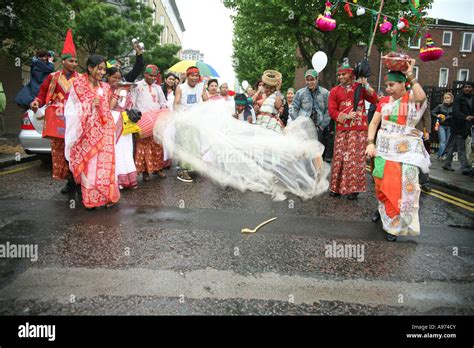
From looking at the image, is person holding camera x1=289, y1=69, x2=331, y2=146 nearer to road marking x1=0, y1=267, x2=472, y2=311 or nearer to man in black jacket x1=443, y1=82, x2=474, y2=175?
man in black jacket x1=443, y1=82, x2=474, y2=175

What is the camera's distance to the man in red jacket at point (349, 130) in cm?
645

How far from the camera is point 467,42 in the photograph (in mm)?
36875

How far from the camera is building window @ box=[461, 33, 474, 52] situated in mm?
36594

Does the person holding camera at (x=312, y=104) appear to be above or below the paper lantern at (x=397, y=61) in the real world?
below

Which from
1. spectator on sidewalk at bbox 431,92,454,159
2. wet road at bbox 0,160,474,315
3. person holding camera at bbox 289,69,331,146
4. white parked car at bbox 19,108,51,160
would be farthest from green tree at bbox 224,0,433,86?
wet road at bbox 0,160,474,315

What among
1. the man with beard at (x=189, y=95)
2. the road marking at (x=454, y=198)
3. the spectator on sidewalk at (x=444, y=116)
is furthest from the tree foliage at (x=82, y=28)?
the spectator on sidewalk at (x=444, y=116)

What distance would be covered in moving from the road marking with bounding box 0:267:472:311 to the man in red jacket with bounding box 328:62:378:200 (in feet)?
10.9

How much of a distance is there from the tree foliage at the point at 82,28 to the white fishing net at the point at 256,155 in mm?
8296

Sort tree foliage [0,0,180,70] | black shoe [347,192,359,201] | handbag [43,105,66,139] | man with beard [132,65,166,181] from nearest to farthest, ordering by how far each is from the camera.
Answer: handbag [43,105,66,139], black shoe [347,192,359,201], man with beard [132,65,166,181], tree foliage [0,0,180,70]

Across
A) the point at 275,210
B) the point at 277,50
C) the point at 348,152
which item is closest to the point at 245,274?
the point at 275,210

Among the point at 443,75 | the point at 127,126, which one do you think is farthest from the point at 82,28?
the point at 443,75

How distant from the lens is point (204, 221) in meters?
4.94

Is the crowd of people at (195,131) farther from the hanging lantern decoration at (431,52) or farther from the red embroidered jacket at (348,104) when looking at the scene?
the hanging lantern decoration at (431,52)
